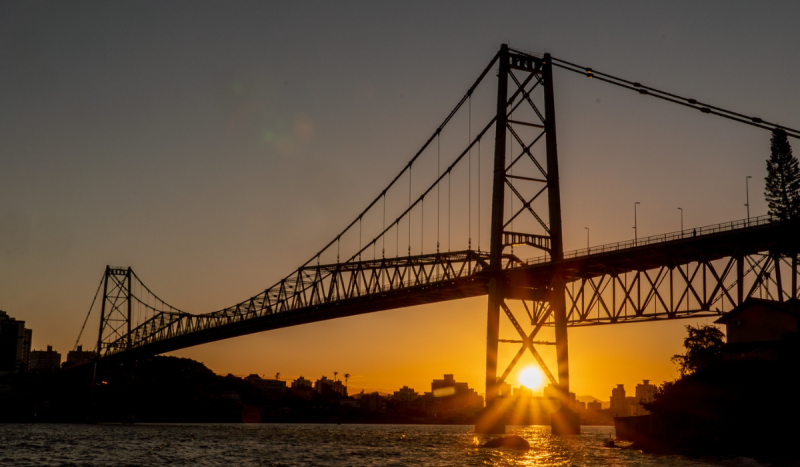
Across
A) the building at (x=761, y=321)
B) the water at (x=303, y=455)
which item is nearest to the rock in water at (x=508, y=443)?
the water at (x=303, y=455)

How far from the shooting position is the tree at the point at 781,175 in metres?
70.5

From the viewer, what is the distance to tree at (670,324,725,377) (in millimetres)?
60812

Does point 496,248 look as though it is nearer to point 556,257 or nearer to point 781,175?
point 556,257

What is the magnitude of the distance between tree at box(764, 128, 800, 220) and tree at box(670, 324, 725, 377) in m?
11.6

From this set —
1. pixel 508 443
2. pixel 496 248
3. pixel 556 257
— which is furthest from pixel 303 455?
pixel 556 257

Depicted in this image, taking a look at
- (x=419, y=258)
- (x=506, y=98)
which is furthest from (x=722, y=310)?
(x=419, y=258)

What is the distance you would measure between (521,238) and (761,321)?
17.1 metres

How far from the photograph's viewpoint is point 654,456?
166 feet

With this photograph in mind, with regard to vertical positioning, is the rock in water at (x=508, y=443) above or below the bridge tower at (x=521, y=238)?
Result: below

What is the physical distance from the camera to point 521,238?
6159 cm

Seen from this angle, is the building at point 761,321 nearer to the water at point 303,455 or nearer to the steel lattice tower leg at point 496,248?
the water at point 303,455

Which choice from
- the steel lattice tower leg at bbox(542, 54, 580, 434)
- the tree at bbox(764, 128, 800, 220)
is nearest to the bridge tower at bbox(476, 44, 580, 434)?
the steel lattice tower leg at bbox(542, 54, 580, 434)

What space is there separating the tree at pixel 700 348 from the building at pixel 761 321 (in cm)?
275

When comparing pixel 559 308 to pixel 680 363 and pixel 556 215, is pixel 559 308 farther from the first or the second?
pixel 680 363
